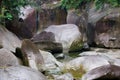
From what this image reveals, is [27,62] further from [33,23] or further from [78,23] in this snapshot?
[33,23]

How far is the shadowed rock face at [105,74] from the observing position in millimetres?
5996

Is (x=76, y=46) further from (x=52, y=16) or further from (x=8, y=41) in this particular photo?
(x=52, y=16)

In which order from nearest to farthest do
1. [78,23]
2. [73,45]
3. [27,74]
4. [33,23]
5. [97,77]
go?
1. [27,74]
2. [97,77]
3. [73,45]
4. [78,23]
5. [33,23]

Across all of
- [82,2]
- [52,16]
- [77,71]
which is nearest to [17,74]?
[77,71]

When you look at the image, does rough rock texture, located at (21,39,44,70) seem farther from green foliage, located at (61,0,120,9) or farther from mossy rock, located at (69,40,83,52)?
green foliage, located at (61,0,120,9)

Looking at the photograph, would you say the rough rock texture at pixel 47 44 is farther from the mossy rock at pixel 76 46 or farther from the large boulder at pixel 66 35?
the mossy rock at pixel 76 46

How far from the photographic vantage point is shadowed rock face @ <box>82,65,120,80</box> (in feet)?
19.7

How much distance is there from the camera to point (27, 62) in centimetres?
701

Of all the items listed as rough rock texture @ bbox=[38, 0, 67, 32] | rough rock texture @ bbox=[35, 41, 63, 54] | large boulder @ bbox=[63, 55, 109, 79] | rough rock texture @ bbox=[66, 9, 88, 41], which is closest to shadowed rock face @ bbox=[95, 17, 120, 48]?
rough rock texture @ bbox=[66, 9, 88, 41]

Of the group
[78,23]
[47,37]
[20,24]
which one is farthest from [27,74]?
[78,23]

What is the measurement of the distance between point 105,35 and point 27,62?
209 inches

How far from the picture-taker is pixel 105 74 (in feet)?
19.7

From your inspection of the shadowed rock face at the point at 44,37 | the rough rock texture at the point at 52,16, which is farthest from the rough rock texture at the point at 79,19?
the shadowed rock face at the point at 44,37

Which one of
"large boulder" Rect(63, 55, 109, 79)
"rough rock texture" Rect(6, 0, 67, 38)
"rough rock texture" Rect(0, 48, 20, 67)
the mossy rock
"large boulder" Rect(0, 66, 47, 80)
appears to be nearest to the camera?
"large boulder" Rect(0, 66, 47, 80)
